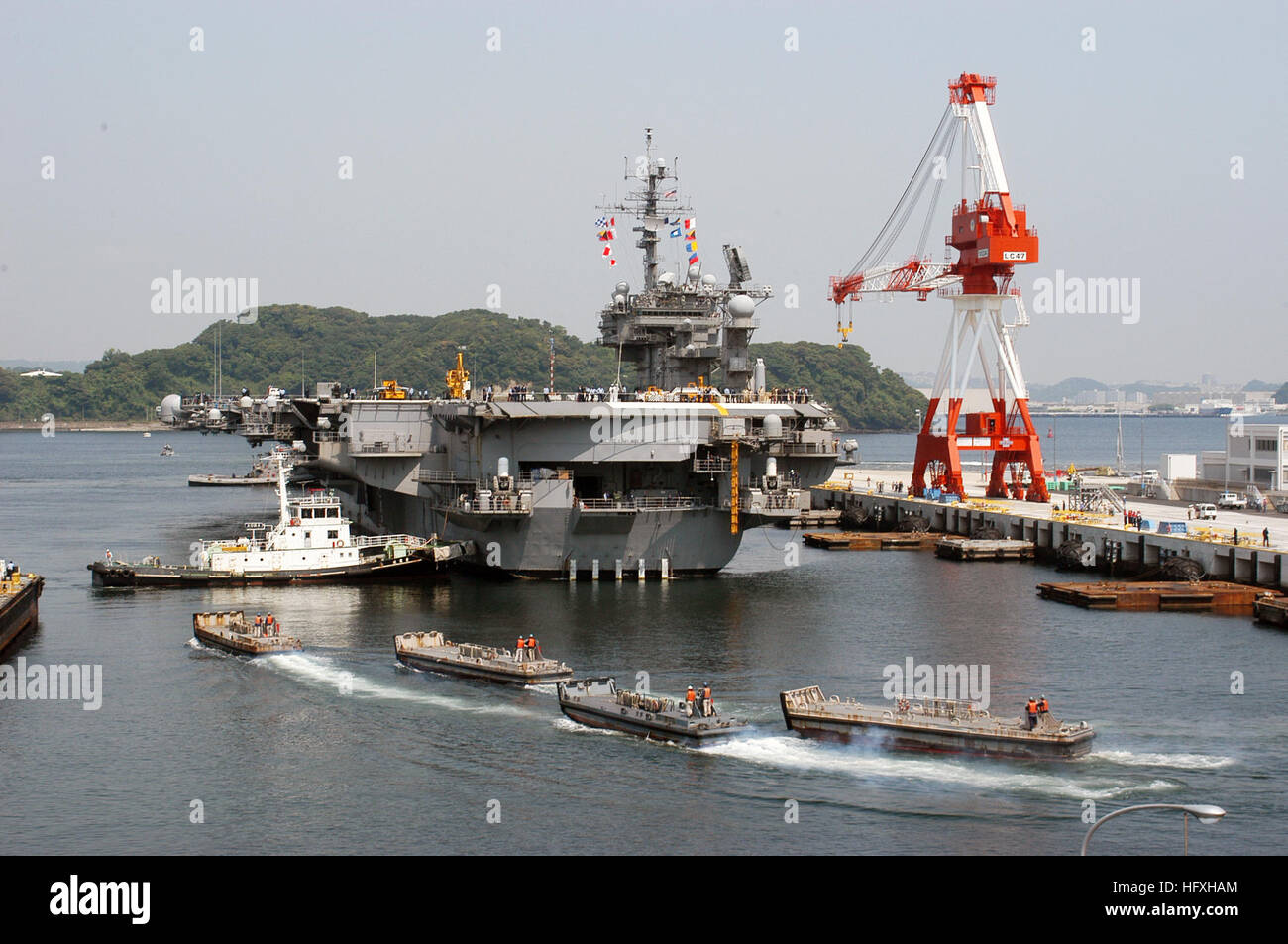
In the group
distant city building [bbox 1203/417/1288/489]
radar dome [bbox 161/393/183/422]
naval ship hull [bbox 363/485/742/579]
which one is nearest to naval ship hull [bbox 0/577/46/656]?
naval ship hull [bbox 363/485/742/579]

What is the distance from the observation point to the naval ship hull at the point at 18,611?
37.9 m

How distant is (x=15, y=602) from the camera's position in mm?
39781

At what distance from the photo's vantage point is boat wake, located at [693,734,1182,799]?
25.1 m

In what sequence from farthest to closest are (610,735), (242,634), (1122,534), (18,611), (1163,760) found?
1. (1122,534)
2. (18,611)
3. (242,634)
4. (610,735)
5. (1163,760)

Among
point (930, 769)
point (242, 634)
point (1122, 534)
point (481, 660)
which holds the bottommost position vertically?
point (930, 769)

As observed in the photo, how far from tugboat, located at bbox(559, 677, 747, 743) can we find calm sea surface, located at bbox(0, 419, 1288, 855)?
17.3 inches

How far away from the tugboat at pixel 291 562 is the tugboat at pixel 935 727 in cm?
2405

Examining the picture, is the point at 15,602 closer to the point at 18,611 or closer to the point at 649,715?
the point at 18,611

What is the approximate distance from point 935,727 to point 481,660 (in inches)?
476

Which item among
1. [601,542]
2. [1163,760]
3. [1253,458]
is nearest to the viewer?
[1163,760]

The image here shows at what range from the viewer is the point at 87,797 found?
25.3 meters

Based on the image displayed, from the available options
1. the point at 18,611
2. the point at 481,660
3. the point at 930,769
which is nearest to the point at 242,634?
the point at 18,611

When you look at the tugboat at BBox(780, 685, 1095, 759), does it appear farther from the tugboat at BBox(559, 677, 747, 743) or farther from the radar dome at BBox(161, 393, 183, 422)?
the radar dome at BBox(161, 393, 183, 422)
